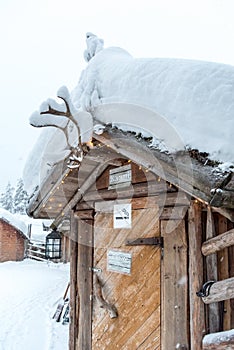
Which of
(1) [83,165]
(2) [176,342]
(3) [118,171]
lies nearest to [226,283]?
(2) [176,342]

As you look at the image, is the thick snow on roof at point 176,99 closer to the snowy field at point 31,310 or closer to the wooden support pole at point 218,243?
the wooden support pole at point 218,243

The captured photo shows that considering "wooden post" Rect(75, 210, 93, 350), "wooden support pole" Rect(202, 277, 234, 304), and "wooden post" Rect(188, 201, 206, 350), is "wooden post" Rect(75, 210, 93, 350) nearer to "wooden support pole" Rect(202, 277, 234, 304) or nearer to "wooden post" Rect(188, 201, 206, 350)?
"wooden post" Rect(188, 201, 206, 350)

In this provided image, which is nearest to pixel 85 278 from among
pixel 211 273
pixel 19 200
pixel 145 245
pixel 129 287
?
pixel 129 287

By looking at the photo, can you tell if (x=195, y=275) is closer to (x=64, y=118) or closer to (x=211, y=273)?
(x=211, y=273)

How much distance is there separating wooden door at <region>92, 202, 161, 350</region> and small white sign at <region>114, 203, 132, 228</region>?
0.04 metres

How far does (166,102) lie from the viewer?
2.51 m

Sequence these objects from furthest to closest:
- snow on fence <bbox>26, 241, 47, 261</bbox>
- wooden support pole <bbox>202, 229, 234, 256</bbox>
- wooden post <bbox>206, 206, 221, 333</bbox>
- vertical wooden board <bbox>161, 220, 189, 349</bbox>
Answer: snow on fence <bbox>26, 241, 47, 261</bbox> → vertical wooden board <bbox>161, 220, 189, 349</bbox> → wooden post <bbox>206, 206, 221, 333</bbox> → wooden support pole <bbox>202, 229, 234, 256</bbox>

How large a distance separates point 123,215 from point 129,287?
69 cm

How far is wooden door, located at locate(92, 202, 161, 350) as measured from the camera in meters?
3.22

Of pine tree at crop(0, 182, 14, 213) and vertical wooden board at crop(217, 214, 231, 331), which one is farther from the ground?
pine tree at crop(0, 182, 14, 213)

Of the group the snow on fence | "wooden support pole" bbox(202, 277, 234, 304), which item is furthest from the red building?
"wooden support pole" bbox(202, 277, 234, 304)

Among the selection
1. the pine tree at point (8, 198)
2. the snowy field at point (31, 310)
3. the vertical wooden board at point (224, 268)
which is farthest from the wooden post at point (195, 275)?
the pine tree at point (8, 198)

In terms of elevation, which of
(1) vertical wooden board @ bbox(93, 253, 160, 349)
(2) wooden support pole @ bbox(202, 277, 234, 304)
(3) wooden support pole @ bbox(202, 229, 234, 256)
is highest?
(3) wooden support pole @ bbox(202, 229, 234, 256)

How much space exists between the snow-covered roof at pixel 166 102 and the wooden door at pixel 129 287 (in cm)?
97
